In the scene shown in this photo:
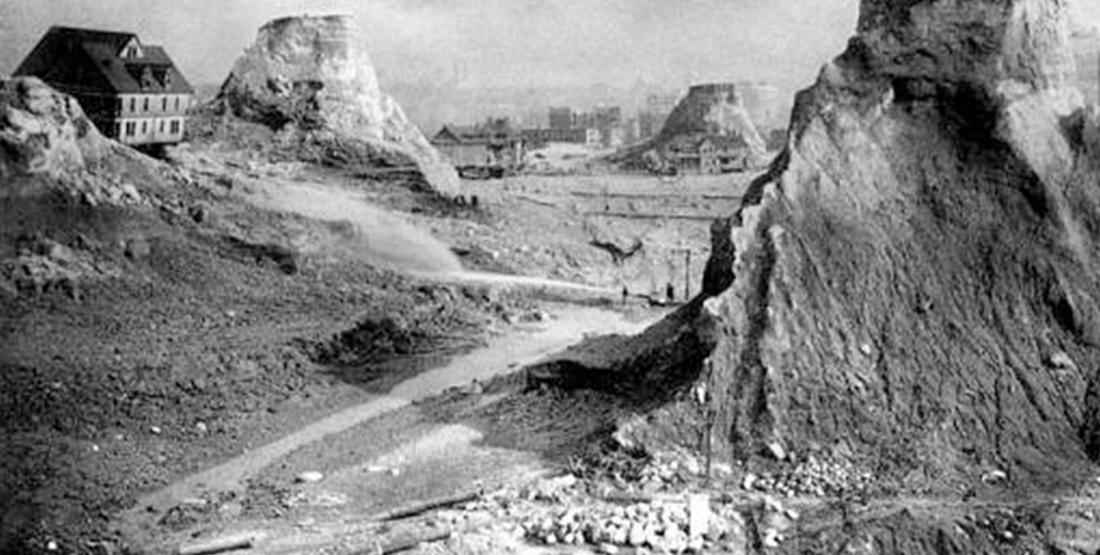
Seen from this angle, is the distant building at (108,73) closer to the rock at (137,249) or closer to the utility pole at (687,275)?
the rock at (137,249)

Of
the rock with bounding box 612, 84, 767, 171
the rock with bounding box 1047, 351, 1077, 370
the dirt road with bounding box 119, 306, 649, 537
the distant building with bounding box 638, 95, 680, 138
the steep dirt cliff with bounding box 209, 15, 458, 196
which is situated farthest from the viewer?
the distant building with bounding box 638, 95, 680, 138

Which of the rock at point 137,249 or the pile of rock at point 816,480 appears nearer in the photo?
the pile of rock at point 816,480

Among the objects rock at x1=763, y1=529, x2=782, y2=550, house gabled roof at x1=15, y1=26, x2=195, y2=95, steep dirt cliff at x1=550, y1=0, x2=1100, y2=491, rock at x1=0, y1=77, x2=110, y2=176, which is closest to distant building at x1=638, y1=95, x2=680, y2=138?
house gabled roof at x1=15, y1=26, x2=195, y2=95

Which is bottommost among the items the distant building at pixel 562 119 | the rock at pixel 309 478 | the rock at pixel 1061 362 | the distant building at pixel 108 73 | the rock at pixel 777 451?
the rock at pixel 309 478

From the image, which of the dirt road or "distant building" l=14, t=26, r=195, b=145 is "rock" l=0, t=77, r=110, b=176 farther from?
the dirt road

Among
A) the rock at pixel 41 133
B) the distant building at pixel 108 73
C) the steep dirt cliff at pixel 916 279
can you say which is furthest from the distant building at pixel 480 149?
the steep dirt cliff at pixel 916 279
